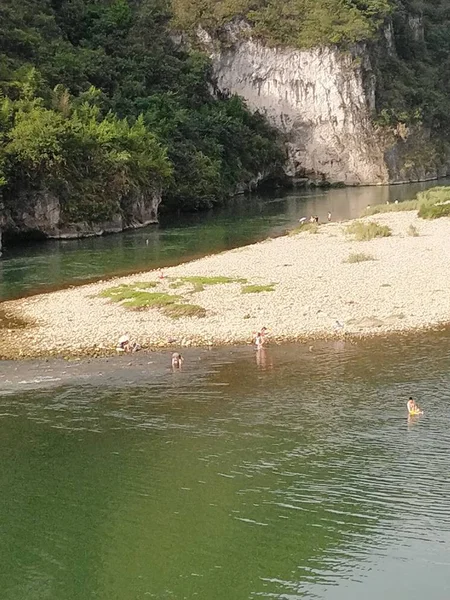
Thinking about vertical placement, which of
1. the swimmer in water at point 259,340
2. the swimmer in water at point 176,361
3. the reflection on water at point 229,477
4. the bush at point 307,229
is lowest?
the reflection on water at point 229,477

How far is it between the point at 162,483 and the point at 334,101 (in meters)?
91.9

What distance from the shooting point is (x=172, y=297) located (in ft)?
104

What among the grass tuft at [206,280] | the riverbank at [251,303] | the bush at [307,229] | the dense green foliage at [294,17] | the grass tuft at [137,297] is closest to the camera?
the riverbank at [251,303]

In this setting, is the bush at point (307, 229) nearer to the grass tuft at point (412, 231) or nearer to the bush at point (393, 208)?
the grass tuft at point (412, 231)

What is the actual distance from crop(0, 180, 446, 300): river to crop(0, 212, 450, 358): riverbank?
3.21 m

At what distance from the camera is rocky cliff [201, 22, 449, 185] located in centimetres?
10212

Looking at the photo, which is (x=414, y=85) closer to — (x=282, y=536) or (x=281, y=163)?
(x=281, y=163)

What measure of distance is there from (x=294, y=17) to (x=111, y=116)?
47978mm

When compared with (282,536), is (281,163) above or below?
above

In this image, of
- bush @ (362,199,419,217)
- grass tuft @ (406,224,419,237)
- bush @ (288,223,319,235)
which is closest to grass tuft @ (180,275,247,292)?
grass tuft @ (406,224,419,237)

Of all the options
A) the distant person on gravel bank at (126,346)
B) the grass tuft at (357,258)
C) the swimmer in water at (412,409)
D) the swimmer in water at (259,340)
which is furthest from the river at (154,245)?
the swimmer in water at (412,409)

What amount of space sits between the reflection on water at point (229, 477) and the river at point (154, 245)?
1546 centimetres

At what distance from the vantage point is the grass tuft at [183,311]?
2981 cm

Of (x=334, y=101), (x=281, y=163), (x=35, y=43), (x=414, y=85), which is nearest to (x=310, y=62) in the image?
→ (x=334, y=101)
